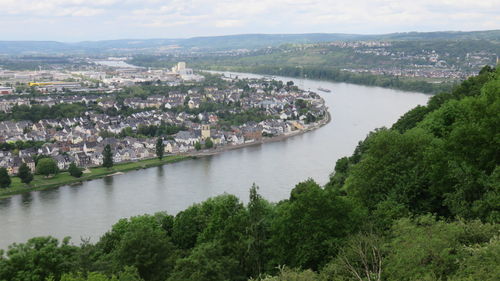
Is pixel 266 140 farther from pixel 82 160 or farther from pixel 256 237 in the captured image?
pixel 256 237

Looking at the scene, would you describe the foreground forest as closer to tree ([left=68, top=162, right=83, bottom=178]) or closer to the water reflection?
the water reflection

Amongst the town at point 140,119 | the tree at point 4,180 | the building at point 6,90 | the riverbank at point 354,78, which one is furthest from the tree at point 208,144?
the building at point 6,90

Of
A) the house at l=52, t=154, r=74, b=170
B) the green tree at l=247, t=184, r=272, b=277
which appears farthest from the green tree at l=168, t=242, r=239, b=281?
the house at l=52, t=154, r=74, b=170

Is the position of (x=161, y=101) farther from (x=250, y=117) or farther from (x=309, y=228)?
(x=309, y=228)

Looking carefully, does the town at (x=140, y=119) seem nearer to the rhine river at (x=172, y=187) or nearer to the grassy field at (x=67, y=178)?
the grassy field at (x=67, y=178)

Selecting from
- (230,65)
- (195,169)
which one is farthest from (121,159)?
(230,65)
